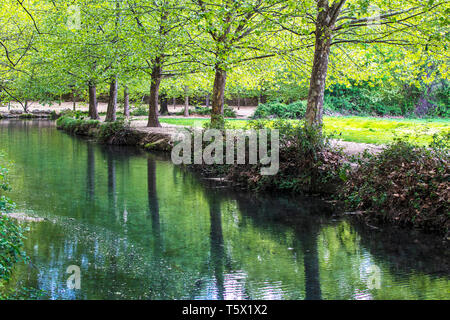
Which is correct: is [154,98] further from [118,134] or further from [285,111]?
[285,111]

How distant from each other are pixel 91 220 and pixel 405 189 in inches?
225

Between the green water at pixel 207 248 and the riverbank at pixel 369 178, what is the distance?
0.46 meters

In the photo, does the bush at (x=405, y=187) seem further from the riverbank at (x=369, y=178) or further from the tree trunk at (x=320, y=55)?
the tree trunk at (x=320, y=55)

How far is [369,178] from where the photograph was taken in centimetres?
962

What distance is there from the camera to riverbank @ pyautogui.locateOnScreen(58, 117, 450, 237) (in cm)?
851

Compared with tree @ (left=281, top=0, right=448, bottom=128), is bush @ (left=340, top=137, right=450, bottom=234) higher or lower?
lower

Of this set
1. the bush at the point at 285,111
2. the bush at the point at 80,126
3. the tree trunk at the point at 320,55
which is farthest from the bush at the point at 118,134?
the tree trunk at the point at 320,55

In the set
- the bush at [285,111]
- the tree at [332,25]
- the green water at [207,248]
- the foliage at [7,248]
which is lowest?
the green water at [207,248]

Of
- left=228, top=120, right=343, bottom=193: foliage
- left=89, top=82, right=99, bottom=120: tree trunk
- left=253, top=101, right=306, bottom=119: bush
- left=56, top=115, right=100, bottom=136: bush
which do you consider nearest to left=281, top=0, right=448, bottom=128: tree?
left=228, top=120, right=343, bottom=193: foliage

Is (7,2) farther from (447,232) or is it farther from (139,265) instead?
(447,232)

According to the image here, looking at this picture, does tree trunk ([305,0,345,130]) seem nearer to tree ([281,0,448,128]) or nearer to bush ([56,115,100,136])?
tree ([281,0,448,128])

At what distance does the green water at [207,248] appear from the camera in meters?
5.95
